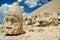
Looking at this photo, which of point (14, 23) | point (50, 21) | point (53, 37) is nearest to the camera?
point (53, 37)

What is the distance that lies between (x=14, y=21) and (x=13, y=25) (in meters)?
0.35

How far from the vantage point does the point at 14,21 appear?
13.7m

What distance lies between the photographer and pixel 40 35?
43.6 ft

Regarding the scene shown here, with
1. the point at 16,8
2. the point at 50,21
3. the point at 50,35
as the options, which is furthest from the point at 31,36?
the point at 50,21

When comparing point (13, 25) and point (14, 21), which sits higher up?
point (14, 21)

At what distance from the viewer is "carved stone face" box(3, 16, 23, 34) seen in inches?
527

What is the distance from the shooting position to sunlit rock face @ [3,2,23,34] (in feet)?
44.1

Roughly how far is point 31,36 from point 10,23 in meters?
1.81

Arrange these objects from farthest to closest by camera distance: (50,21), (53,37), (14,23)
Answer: (50,21)
(14,23)
(53,37)

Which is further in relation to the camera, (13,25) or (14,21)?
(14,21)

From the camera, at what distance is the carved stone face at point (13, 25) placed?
13383 millimetres

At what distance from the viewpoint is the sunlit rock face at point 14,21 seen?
44.1 ft

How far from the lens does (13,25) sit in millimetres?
13531

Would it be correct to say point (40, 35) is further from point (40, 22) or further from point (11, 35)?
point (40, 22)
